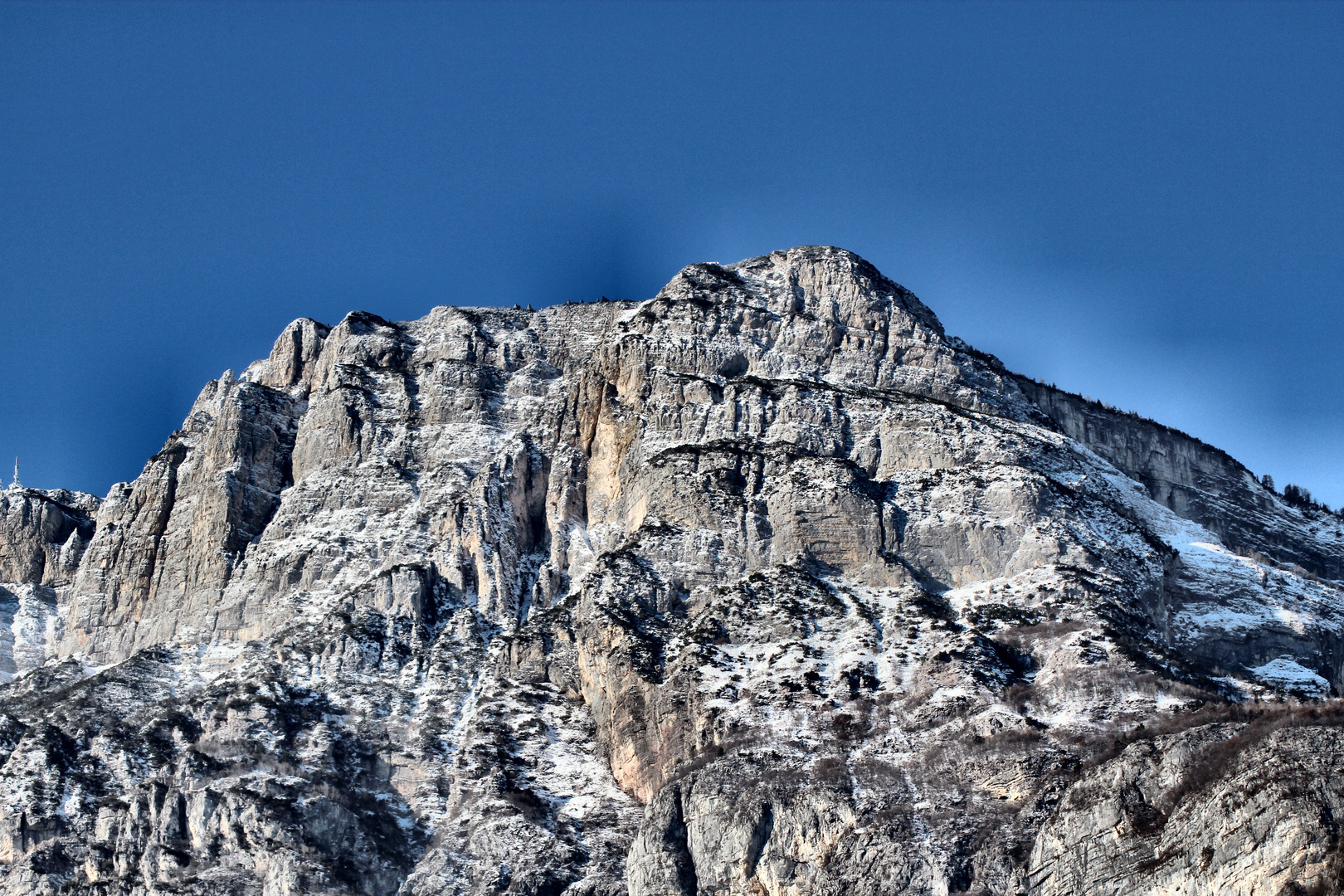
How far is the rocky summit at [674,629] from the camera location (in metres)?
101

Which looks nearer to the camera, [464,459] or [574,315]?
[464,459]

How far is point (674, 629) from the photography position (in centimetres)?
12788

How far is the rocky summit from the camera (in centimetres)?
10094

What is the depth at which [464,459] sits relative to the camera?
159750mm

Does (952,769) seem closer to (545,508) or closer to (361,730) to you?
(361,730)

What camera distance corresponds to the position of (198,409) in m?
179

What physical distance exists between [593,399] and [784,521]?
3005 centimetres

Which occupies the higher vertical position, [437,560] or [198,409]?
[198,409]

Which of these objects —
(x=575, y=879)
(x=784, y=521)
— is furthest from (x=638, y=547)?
(x=575, y=879)

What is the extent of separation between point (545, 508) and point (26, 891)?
189 ft

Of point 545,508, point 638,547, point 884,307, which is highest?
point 884,307

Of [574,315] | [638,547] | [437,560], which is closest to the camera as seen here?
[638,547]

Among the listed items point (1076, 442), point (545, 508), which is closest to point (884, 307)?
point (1076, 442)

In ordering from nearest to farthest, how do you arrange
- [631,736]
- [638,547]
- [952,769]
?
[952,769]
[631,736]
[638,547]
